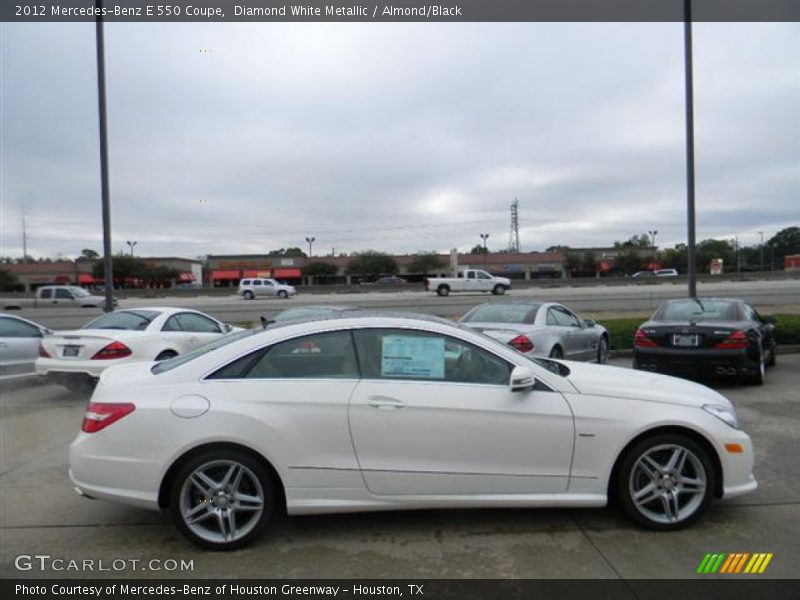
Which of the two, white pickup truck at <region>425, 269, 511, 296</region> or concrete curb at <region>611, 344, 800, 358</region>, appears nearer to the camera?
concrete curb at <region>611, 344, 800, 358</region>

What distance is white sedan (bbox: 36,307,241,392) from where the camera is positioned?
8.18m

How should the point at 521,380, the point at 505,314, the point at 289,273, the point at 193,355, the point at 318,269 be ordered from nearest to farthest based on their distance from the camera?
the point at 521,380 → the point at 193,355 → the point at 505,314 → the point at 318,269 → the point at 289,273

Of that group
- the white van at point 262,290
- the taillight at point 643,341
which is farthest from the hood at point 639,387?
the white van at point 262,290

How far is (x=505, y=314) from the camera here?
932 cm

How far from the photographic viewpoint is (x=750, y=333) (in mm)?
8320

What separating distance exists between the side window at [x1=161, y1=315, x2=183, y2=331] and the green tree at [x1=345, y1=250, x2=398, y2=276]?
8503 cm

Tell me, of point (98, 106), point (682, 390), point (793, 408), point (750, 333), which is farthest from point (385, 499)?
point (98, 106)

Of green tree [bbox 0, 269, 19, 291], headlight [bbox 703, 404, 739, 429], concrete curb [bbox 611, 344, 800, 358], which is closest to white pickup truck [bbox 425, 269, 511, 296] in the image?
concrete curb [bbox 611, 344, 800, 358]

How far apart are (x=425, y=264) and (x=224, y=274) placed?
32.5 meters

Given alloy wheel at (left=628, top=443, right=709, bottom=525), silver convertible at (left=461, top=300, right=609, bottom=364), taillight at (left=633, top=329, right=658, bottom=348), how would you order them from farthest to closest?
taillight at (left=633, top=329, right=658, bottom=348)
silver convertible at (left=461, top=300, right=609, bottom=364)
alloy wheel at (left=628, top=443, right=709, bottom=525)

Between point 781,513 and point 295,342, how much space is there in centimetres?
359

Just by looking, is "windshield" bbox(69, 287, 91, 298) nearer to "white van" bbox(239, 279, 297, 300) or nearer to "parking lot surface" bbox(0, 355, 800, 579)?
"white van" bbox(239, 279, 297, 300)

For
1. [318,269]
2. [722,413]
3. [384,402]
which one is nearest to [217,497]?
[384,402]

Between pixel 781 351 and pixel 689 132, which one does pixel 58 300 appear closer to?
pixel 689 132
